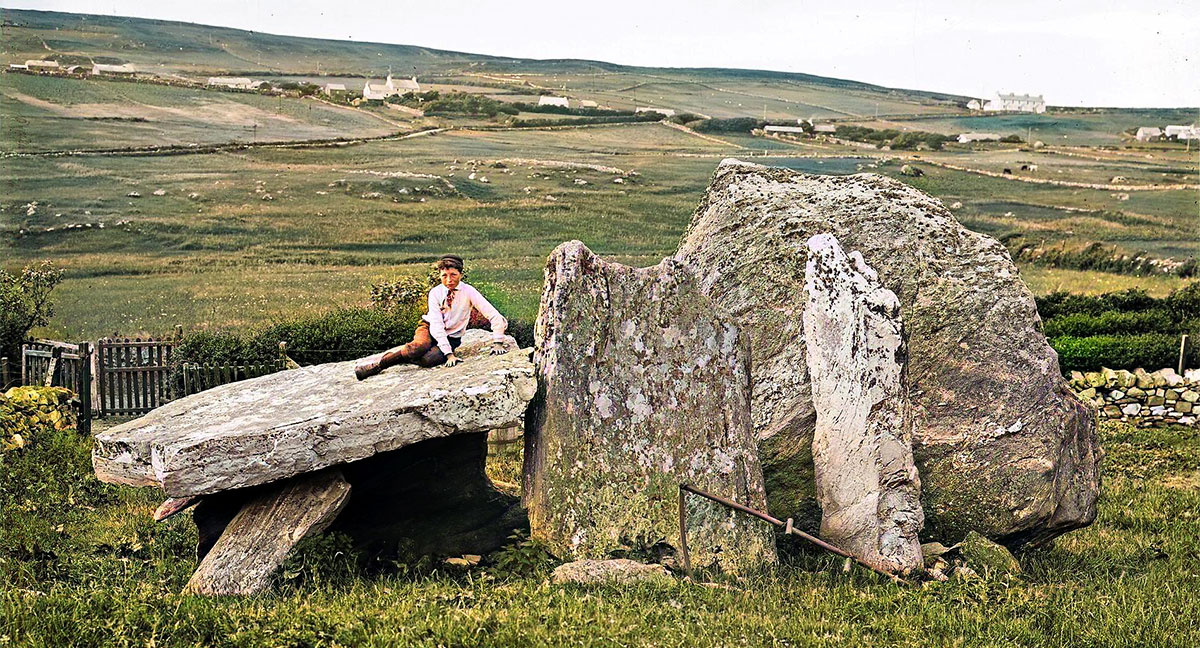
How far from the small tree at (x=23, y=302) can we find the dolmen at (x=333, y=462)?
7479 mm

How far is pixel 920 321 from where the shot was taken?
10141mm

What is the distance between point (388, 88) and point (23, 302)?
6654 mm

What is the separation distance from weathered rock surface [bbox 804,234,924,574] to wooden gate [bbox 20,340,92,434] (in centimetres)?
989

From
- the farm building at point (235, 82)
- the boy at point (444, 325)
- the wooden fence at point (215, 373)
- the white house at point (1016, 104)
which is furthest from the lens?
the white house at point (1016, 104)

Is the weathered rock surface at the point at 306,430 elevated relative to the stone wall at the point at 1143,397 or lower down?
elevated

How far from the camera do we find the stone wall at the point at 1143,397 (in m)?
17.1

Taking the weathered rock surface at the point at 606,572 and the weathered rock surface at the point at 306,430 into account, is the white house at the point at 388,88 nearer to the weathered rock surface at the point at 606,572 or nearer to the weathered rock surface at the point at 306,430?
the weathered rock surface at the point at 306,430

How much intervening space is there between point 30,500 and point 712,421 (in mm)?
6970

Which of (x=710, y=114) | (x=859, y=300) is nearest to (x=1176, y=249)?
(x=710, y=114)

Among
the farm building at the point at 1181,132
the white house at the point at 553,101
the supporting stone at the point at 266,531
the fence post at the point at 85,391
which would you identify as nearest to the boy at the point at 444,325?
the supporting stone at the point at 266,531

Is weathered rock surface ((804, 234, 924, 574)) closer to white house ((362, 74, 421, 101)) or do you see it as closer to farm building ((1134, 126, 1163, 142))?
white house ((362, 74, 421, 101))

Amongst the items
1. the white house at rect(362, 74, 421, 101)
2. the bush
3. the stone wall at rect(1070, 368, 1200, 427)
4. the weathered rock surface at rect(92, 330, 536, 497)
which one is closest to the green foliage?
the weathered rock surface at rect(92, 330, 536, 497)

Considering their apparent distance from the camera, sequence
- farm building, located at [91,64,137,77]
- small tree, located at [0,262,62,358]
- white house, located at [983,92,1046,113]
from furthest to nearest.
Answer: white house, located at [983,92,1046,113] < farm building, located at [91,64,137,77] < small tree, located at [0,262,62,358]

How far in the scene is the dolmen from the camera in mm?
8430
